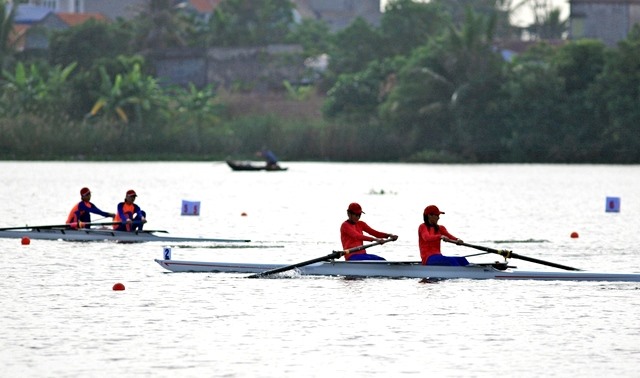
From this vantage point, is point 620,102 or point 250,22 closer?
point 620,102

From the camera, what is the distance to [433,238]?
27.2m

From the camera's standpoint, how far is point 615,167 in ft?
349

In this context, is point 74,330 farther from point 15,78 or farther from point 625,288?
point 15,78

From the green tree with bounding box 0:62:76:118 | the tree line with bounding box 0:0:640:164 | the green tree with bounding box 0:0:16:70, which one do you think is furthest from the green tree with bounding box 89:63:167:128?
the green tree with bounding box 0:0:16:70

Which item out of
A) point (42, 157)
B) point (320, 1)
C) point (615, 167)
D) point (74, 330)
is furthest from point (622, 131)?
point (320, 1)

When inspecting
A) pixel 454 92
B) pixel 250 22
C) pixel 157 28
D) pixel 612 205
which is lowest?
pixel 612 205

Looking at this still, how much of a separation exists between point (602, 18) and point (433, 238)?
321 ft

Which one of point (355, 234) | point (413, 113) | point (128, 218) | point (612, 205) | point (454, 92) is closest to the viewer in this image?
point (355, 234)

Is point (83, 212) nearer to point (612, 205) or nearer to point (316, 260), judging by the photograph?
point (316, 260)

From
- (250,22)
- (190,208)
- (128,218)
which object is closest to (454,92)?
(250,22)

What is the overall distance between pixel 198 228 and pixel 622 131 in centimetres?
5777

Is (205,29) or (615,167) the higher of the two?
(205,29)

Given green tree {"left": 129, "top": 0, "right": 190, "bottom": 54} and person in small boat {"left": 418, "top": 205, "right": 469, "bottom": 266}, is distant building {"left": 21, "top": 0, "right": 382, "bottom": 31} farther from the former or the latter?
person in small boat {"left": 418, "top": 205, "right": 469, "bottom": 266}

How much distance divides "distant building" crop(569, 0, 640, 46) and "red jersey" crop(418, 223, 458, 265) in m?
96.7
